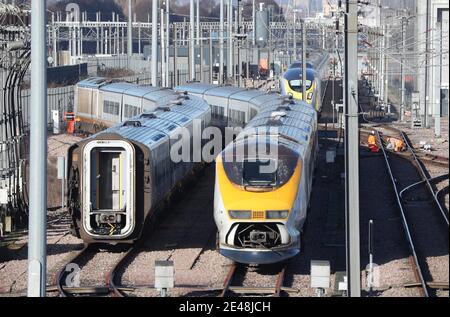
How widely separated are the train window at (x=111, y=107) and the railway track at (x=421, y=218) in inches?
344

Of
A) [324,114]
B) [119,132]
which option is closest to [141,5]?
[324,114]

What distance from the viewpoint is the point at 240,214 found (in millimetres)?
15383

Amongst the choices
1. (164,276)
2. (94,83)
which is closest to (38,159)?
(164,276)

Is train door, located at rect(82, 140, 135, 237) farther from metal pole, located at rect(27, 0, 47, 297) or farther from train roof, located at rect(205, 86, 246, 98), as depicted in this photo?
train roof, located at rect(205, 86, 246, 98)

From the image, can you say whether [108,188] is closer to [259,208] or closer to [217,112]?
[259,208]

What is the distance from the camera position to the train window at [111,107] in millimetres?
32441

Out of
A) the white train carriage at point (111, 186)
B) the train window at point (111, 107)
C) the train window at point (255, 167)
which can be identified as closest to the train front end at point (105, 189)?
the white train carriage at point (111, 186)

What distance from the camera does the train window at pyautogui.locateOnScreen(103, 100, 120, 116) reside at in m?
32.4

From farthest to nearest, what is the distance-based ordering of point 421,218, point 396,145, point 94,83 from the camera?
point 94,83, point 396,145, point 421,218

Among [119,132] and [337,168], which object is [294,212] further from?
[337,168]

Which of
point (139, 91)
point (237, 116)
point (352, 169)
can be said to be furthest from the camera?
point (139, 91)

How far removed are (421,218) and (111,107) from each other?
1468cm

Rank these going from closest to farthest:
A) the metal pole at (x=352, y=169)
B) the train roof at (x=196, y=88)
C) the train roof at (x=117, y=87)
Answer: the metal pole at (x=352, y=169) → the train roof at (x=117, y=87) → the train roof at (x=196, y=88)

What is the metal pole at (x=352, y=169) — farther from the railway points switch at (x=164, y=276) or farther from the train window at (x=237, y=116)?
the train window at (x=237, y=116)
